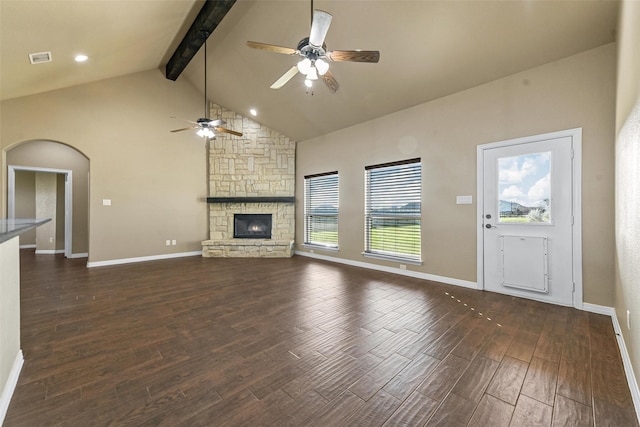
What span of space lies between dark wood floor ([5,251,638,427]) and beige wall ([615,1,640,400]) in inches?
18.9

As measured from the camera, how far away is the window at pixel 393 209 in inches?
178

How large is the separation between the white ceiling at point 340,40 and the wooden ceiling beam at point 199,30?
0.47 feet

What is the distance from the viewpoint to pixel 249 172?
22.6 ft

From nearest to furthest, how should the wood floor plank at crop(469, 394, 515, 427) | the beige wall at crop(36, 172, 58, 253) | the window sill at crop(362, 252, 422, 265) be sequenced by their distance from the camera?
1. the wood floor plank at crop(469, 394, 515, 427)
2. the window sill at crop(362, 252, 422, 265)
3. the beige wall at crop(36, 172, 58, 253)

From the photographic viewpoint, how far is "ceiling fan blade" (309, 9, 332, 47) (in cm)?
207

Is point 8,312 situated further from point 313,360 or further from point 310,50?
point 310,50

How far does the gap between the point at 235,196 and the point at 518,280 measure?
19.7 ft

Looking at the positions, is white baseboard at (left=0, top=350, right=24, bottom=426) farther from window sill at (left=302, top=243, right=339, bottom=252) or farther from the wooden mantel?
the wooden mantel

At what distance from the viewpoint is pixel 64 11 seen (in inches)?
117

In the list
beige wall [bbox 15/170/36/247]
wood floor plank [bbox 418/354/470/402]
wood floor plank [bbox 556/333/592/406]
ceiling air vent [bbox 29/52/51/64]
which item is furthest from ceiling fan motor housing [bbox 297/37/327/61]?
beige wall [bbox 15/170/36/247]

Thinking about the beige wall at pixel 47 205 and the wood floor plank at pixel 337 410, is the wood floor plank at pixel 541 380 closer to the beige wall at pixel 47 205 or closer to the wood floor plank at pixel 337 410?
the wood floor plank at pixel 337 410

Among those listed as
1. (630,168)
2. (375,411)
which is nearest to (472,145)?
(630,168)

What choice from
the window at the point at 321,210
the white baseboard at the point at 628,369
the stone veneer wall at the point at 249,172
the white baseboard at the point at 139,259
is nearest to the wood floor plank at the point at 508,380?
the white baseboard at the point at 628,369

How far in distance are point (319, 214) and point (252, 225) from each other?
1877 mm
